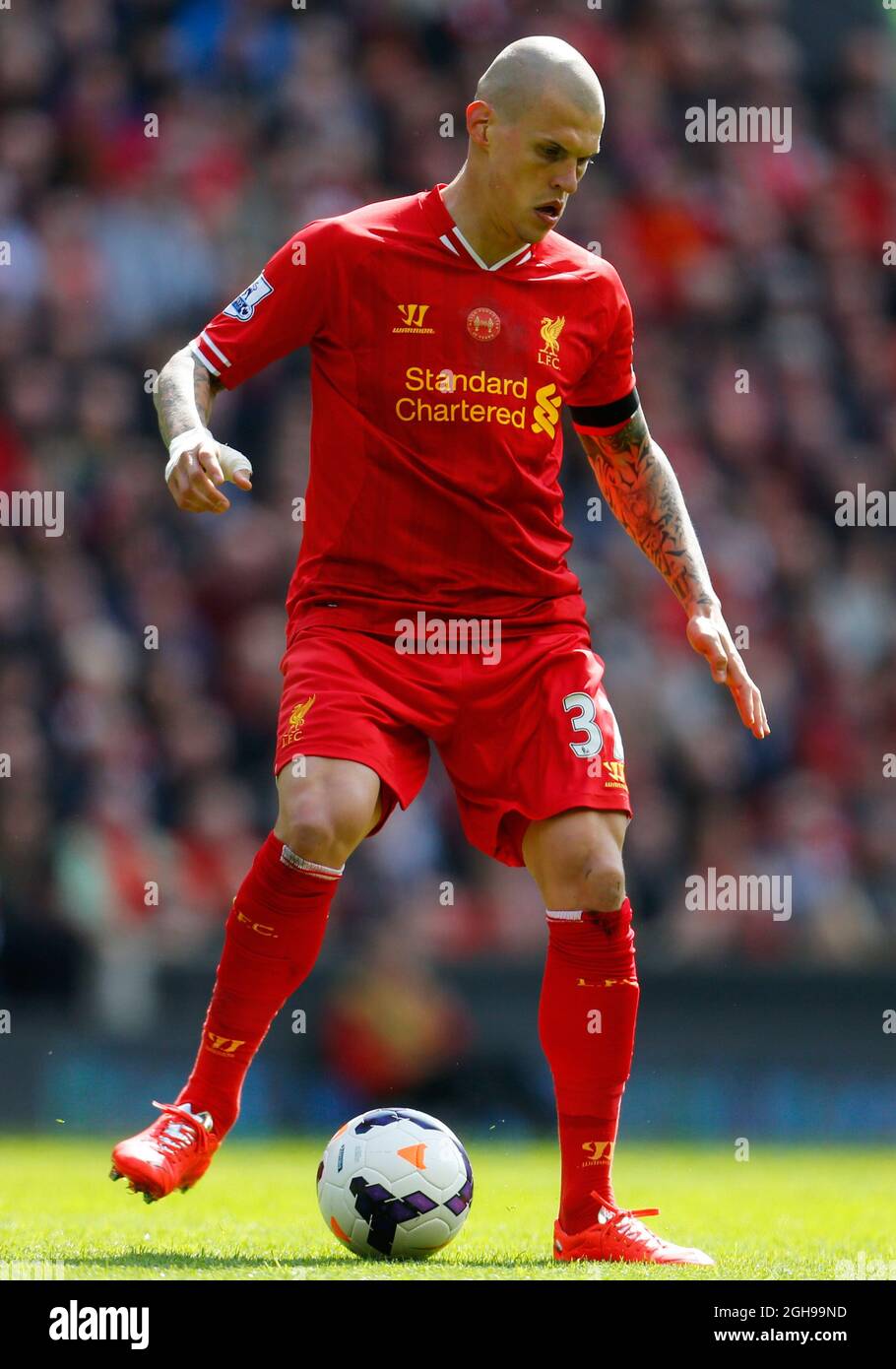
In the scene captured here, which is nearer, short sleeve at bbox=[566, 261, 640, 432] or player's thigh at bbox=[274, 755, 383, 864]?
player's thigh at bbox=[274, 755, 383, 864]

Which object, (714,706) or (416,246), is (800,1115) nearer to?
(714,706)

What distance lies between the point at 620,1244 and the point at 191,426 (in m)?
2.07

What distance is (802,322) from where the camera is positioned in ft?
43.5

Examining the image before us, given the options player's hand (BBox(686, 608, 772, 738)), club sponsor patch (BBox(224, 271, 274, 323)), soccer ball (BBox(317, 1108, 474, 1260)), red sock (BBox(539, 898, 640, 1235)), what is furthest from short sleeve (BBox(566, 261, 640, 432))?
soccer ball (BBox(317, 1108, 474, 1260))

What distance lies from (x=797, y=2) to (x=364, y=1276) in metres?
12.2

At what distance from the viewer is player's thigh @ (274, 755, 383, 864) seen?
4.63 meters

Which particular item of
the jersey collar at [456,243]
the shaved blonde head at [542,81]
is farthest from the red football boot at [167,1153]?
the shaved blonde head at [542,81]

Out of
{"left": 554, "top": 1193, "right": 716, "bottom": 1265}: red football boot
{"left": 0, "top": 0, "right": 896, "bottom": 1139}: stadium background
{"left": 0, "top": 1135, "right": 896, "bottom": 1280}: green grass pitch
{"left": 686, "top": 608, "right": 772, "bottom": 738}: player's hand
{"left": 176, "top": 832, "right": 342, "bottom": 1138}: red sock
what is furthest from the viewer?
{"left": 0, "top": 0, "right": 896, "bottom": 1139}: stadium background

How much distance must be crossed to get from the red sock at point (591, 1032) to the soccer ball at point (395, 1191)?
0.27 metres

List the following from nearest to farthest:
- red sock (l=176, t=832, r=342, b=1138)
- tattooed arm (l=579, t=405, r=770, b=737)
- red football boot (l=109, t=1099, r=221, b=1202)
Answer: red football boot (l=109, t=1099, r=221, b=1202) → red sock (l=176, t=832, r=342, b=1138) → tattooed arm (l=579, t=405, r=770, b=737)

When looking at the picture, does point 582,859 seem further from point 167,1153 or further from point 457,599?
point 167,1153

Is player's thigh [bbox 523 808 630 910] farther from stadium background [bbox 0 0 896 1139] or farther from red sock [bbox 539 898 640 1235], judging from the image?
stadium background [bbox 0 0 896 1139]

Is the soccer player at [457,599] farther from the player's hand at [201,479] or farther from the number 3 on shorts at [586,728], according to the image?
the player's hand at [201,479]

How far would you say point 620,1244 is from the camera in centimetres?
459
